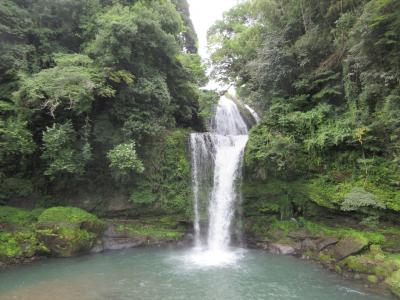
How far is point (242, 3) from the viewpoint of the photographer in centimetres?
2366

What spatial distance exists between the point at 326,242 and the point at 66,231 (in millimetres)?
11010

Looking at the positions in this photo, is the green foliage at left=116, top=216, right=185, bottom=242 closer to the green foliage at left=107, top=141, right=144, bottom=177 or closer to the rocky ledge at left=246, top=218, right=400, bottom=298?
the green foliage at left=107, top=141, right=144, bottom=177

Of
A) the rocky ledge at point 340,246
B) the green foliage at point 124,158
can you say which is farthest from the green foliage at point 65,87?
the rocky ledge at point 340,246

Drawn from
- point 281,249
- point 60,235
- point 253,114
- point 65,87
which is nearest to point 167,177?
point 60,235

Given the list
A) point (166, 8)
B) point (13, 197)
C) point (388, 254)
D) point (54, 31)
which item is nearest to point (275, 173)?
point (388, 254)

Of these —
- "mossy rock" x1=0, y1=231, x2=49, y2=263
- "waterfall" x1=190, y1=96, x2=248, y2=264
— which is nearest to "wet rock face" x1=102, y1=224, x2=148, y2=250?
"mossy rock" x1=0, y1=231, x2=49, y2=263

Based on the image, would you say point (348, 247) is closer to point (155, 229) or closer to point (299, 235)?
point (299, 235)

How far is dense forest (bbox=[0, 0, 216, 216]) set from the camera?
14031 millimetres

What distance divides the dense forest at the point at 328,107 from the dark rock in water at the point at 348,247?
94cm

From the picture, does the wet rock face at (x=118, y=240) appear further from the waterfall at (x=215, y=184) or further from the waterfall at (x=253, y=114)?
the waterfall at (x=253, y=114)

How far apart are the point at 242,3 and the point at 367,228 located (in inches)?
737

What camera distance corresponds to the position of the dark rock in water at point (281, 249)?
1370 cm

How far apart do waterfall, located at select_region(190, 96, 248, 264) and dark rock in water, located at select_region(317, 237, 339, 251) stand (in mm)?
4170

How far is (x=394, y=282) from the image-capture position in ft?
31.2
